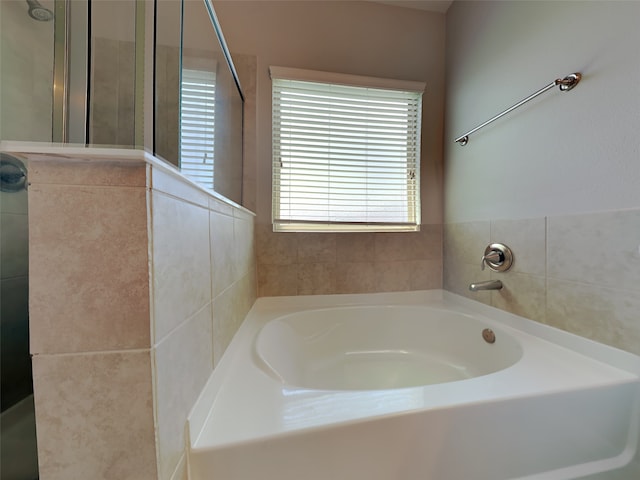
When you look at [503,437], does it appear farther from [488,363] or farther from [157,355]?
[157,355]

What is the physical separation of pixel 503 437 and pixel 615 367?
510 millimetres

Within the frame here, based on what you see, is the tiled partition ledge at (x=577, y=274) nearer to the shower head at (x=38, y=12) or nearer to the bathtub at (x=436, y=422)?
the bathtub at (x=436, y=422)

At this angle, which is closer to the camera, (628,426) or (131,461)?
(131,461)

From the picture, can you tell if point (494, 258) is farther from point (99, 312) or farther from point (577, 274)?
point (99, 312)

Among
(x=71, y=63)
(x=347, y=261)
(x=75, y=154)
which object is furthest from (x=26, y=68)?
(x=347, y=261)

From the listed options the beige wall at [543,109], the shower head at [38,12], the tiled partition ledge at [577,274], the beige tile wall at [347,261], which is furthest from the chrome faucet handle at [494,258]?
the shower head at [38,12]

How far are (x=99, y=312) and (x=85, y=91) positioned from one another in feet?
2.77

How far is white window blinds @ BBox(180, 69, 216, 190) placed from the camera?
863 mm

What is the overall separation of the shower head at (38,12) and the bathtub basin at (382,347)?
1.46 metres

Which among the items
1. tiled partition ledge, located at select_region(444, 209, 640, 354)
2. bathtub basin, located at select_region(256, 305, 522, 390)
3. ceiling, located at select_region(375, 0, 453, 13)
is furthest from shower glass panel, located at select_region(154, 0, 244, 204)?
tiled partition ledge, located at select_region(444, 209, 640, 354)

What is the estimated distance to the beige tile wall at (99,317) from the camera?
1.15 feet

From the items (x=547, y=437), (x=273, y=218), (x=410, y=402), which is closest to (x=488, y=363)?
(x=547, y=437)

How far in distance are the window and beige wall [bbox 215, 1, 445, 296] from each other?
2.8 inches

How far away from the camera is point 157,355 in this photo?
386 mm
